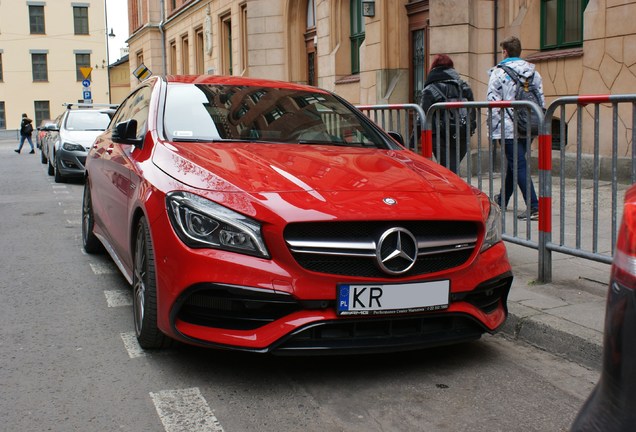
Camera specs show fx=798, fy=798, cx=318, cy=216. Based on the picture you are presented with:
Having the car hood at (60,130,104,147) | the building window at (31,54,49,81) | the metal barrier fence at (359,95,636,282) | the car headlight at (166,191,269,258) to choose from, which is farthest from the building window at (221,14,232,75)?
the building window at (31,54,49,81)

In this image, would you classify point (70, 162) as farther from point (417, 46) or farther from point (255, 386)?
point (255, 386)

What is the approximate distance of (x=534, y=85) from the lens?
855 centimetres

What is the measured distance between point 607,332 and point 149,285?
263cm

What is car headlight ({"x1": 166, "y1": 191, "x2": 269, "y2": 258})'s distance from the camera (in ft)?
12.1

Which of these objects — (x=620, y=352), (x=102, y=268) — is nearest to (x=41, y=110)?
(x=102, y=268)

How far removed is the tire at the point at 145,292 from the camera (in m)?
4.05

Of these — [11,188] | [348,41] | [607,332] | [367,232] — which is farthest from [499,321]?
[348,41]

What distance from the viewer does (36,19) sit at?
60125 millimetres

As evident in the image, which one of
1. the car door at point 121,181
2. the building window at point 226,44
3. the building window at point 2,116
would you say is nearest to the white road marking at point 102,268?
the car door at point 121,181

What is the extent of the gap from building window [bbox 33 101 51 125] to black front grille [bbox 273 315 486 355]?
59.6 m

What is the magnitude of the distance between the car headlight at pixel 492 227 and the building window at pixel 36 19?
6127cm

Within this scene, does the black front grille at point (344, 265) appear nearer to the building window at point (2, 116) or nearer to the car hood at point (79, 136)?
the car hood at point (79, 136)

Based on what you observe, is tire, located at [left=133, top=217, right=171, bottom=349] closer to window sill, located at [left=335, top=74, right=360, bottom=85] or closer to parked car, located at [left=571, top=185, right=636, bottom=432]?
parked car, located at [left=571, top=185, right=636, bottom=432]

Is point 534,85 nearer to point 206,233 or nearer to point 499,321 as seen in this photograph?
point 499,321
